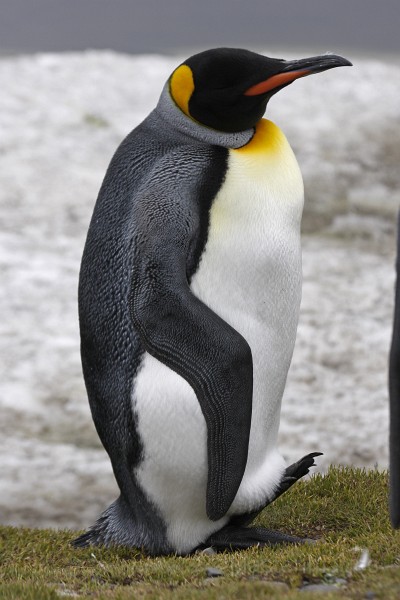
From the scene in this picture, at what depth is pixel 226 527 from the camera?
4.67 metres

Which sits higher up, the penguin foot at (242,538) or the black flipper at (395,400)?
the black flipper at (395,400)

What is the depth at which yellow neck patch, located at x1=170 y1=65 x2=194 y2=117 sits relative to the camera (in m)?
4.68

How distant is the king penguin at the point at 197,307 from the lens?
4320 mm

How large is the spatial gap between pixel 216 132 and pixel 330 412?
3270 millimetres

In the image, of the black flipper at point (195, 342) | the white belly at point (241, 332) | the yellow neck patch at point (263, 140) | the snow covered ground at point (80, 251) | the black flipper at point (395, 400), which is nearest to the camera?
the black flipper at point (395, 400)

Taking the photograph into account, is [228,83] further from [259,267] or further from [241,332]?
[241,332]

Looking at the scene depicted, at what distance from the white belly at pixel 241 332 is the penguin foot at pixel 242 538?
5cm

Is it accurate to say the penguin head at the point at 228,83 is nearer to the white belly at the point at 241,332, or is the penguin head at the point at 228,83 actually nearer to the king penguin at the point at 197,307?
the king penguin at the point at 197,307

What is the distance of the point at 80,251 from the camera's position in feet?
36.2

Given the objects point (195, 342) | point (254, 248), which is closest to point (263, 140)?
point (254, 248)

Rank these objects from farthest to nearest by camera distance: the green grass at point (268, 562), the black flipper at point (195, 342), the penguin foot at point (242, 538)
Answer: the penguin foot at point (242, 538), the black flipper at point (195, 342), the green grass at point (268, 562)

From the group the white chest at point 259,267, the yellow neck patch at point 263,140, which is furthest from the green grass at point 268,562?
the yellow neck patch at point 263,140

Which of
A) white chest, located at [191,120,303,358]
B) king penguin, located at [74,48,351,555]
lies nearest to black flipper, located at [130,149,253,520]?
king penguin, located at [74,48,351,555]

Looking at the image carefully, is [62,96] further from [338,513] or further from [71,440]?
[338,513]
